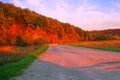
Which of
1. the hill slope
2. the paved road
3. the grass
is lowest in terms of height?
the grass

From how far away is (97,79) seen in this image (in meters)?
11.8

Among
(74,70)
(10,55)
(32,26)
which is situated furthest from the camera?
(32,26)

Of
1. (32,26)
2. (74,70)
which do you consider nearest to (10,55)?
(74,70)

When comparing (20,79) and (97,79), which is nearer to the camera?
(97,79)

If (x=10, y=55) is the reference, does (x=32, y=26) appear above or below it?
above

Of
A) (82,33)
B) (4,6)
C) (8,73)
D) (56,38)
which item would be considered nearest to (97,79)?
(8,73)

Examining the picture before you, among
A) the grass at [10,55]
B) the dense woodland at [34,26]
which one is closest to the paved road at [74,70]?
the grass at [10,55]

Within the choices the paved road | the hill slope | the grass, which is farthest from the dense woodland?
the paved road

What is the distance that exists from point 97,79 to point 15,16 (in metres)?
115

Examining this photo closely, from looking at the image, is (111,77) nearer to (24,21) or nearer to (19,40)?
Result: (19,40)

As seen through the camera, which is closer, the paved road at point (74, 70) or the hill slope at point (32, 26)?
the paved road at point (74, 70)

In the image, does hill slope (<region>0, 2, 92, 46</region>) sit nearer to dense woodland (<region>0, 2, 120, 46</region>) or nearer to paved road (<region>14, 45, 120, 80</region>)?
dense woodland (<region>0, 2, 120, 46</region>)

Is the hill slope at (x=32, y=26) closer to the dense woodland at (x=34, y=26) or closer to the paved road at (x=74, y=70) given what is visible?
the dense woodland at (x=34, y=26)

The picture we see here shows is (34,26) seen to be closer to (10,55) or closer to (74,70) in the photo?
(10,55)
